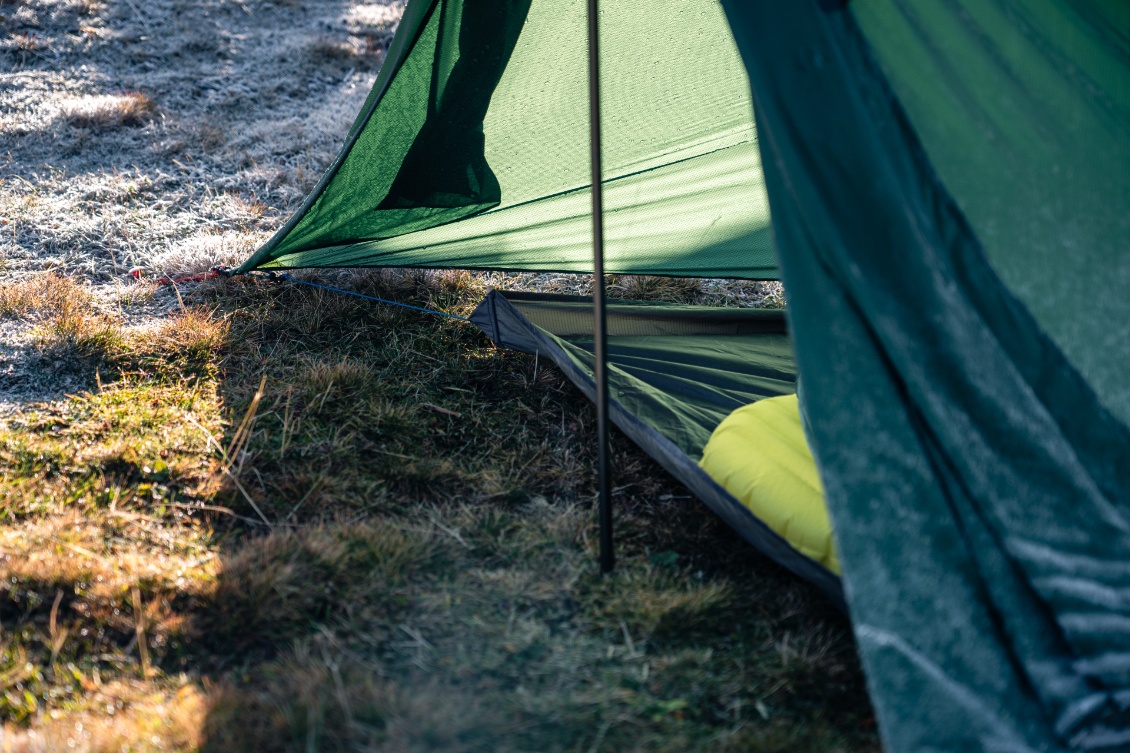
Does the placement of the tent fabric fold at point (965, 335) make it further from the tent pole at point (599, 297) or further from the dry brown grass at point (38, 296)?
the dry brown grass at point (38, 296)

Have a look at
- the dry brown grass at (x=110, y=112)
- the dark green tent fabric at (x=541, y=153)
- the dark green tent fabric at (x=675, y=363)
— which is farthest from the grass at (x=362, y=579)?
the dry brown grass at (x=110, y=112)

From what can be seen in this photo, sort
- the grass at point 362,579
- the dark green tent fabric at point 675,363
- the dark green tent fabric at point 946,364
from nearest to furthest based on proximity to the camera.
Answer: the dark green tent fabric at point 946,364 < the grass at point 362,579 < the dark green tent fabric at point 675,363

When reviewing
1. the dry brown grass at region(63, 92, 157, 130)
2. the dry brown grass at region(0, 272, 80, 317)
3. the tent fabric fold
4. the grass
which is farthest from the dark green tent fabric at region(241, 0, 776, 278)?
the dry brown grass at region(63, 92, 157, 130)

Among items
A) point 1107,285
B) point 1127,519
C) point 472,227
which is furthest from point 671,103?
point 1127,519

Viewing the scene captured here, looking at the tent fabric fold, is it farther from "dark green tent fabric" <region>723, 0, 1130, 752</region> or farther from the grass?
the grass

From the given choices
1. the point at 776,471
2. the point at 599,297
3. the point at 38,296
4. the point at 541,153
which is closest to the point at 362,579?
the point at 599,297

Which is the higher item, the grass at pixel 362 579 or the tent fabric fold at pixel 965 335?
the tent fabric fold at pixel 965 335

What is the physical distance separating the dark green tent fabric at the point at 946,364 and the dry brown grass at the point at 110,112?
3494 millimetres

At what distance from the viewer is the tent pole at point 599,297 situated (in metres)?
1.82

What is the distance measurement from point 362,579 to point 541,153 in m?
1.39

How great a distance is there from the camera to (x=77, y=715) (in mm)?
1570

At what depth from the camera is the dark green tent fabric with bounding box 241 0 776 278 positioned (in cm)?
252

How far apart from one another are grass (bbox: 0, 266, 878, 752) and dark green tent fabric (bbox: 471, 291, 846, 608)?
0.11 m

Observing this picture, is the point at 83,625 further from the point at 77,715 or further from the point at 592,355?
the point at 592,355
